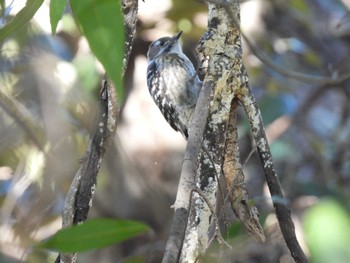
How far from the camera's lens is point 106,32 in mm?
1140

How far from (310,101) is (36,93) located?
6.37 ft

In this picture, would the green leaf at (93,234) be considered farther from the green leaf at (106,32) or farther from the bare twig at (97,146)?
the bare twig at (97,146)

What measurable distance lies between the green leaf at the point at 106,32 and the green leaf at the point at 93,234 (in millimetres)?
220

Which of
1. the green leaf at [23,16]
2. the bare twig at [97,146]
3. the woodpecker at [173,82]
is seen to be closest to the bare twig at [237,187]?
the bare twig at [97,146]

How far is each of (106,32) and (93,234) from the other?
0.31 meters

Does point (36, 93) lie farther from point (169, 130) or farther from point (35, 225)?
point (169, 130)

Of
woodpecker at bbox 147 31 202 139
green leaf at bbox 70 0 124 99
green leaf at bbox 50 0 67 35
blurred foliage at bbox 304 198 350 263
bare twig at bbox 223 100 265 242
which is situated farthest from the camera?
woodpecker at bbox 147 31 202 139

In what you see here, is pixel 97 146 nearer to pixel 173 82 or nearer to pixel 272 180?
pixel 272 180

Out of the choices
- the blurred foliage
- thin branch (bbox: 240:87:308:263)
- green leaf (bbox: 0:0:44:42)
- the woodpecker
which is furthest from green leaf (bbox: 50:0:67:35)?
the woodpecker

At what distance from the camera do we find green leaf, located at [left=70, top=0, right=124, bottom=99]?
3.61 feet

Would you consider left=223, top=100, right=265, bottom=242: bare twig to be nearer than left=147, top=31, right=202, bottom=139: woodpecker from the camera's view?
Yes

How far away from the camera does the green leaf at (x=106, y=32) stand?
1102 mm

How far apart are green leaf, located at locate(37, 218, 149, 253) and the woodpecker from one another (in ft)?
8.01

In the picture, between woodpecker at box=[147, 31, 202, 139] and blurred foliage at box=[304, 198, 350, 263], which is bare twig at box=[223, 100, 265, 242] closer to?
blurred foliage at box=[304, 198, 350, 263]
